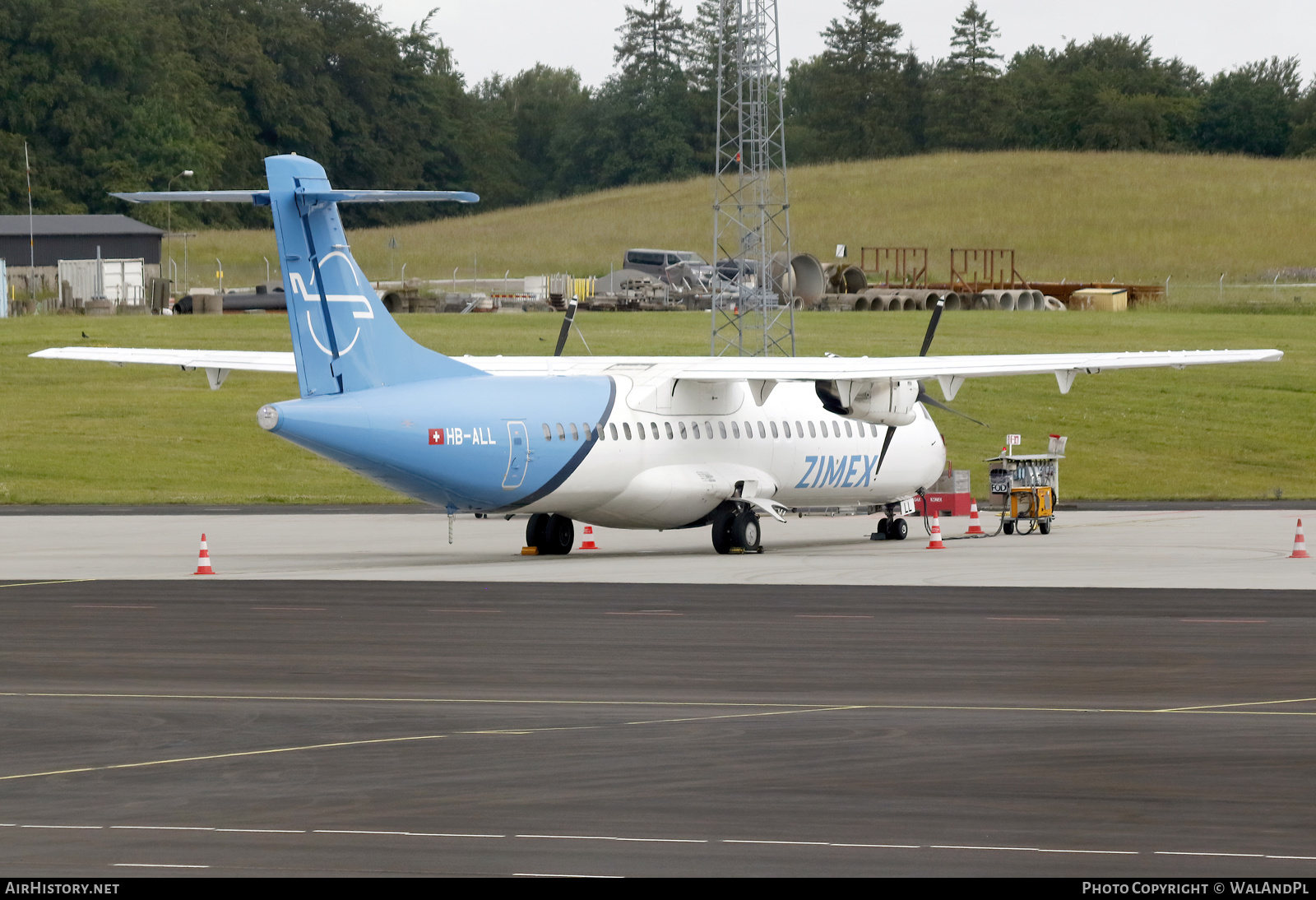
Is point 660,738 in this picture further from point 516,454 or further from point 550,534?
point 550,534

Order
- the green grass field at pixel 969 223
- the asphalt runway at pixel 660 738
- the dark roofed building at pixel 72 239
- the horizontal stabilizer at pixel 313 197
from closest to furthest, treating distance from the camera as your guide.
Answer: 1. the asphalt runway at pixel 660 738
2. the horizontal stabilizer at pixel 313 197
3. the dark roofed building at pixel 72 239
4. the green grass field at pixel 969 223

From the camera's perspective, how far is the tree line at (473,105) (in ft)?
327

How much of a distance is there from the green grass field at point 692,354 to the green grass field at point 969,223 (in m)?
25.2

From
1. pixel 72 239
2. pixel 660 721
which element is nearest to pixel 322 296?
pixel 660 721

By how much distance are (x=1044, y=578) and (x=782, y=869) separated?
15.2 meters

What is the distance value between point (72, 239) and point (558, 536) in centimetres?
5776

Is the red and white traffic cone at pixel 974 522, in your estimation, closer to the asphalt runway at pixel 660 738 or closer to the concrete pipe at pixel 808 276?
the asphalt runway at pixel 660 738

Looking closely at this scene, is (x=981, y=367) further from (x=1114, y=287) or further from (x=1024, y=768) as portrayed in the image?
(x=1114, y=287)

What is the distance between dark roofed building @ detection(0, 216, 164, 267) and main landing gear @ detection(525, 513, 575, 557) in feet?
186

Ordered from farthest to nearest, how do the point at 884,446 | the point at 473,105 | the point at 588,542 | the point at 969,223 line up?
1. the point at 473,105
2. the point at 969,223
3. the point at 884,446
4. the point at 588,542

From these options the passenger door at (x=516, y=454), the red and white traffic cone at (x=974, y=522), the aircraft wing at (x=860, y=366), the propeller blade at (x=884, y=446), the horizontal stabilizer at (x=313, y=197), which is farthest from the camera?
the red and white traffic cone at (x=974, y=522)

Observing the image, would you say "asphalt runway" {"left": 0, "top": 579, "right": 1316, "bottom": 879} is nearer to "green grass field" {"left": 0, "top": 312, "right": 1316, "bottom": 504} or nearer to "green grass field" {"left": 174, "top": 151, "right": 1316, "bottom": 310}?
"green grass field" {"left": 0, "top": 312, "right": 1316, "bottom": 504}

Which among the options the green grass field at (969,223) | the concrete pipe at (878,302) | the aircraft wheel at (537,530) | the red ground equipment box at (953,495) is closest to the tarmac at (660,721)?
the aircraft wheel at (537,530)

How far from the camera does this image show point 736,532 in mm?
27984
